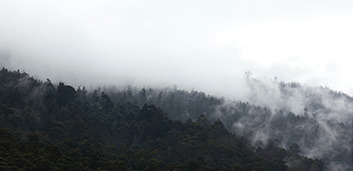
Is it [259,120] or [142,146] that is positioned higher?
[259,120]

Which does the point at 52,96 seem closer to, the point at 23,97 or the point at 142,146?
the point at 23,97

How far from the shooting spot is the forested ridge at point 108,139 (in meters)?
71.8

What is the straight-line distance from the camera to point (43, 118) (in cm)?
9956

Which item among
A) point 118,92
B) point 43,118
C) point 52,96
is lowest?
point 43,118

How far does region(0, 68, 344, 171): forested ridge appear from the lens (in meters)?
71.8

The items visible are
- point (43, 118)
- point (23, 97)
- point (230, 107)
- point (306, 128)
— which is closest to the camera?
point (43, 118)

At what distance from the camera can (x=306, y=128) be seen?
162m

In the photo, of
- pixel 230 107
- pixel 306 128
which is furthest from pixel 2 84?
pixel 306 128

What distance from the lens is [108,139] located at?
104m

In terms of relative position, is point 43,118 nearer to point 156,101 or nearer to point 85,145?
point 85,145

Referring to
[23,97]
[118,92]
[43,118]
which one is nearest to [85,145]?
[43,118]

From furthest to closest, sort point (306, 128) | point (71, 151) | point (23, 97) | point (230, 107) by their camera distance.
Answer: point (230, 107), point (306, 128), point (23, 97), point (71, 151)

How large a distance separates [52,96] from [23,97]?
36.5 feet

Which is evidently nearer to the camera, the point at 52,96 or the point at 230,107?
the point at 52,96
